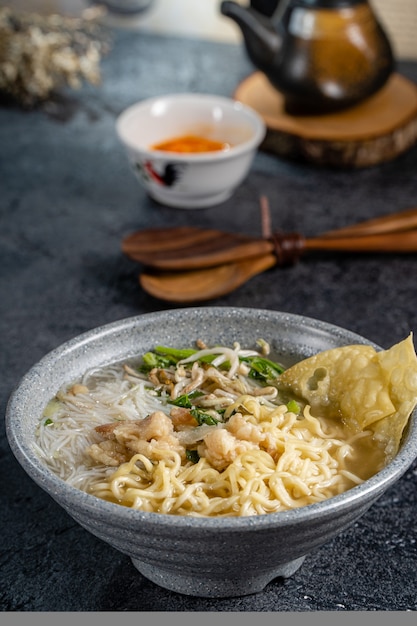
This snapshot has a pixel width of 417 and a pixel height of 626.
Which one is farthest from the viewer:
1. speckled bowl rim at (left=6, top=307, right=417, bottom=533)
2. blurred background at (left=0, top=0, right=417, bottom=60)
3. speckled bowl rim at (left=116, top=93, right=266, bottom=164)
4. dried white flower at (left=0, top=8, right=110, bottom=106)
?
blurred background at (left=0, top=0, right=417, bottom=60)

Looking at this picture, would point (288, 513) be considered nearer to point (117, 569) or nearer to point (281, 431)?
point (281, 431)

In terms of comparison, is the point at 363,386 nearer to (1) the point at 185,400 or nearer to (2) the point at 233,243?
(1) the point at 185,400

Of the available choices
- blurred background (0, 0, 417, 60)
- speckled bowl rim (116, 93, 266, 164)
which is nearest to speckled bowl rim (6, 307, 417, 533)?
speckled bowl rim (116, 93, 266, 164)

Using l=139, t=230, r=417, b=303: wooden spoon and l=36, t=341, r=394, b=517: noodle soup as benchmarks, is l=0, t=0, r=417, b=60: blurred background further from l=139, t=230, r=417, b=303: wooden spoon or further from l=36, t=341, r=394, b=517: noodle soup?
l=36, t=341, r=394, b=517: noodle soup

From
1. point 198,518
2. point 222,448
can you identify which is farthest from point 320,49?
point 198,518

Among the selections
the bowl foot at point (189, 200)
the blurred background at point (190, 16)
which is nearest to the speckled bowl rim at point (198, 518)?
the bowl foot at point (189, 200)

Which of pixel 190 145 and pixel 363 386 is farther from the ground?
pixel 363 386
